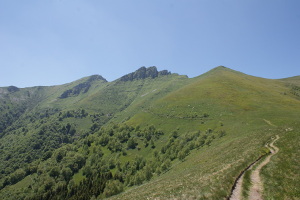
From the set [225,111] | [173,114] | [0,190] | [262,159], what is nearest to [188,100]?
[173,114]

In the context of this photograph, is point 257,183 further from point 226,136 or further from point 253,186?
point 226,136

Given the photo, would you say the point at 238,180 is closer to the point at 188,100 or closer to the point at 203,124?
the point at 203,124

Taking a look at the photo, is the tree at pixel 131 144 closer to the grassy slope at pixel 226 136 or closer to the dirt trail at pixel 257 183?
the grassy slope at pixel 226 136

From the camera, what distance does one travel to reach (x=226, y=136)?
77688 mm

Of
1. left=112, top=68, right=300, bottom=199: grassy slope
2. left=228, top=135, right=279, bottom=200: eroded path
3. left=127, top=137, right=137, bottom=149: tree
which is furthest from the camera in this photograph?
left=127, top=137, right=137, bottom=149: tree

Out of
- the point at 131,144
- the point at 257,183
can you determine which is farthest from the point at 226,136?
the point at 131,144

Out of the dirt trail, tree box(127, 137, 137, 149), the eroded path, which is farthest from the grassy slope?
tree box(127, 137, 137, 149)

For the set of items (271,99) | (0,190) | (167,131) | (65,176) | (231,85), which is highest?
(231,85)

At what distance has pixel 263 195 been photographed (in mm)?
19938

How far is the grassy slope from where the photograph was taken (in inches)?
946

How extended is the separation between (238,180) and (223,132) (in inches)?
2607

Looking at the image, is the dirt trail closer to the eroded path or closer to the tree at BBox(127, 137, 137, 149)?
the eroded path

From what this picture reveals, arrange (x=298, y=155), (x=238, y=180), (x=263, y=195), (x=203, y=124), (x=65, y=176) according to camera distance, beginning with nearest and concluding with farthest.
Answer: (x=263, y=195) < (x=238, y=180) < (x=298, y=155) < (x=203, y=124) < (x=65, y=176)

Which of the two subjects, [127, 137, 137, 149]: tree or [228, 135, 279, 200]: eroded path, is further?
[127, 137, 137, 149]: tree
